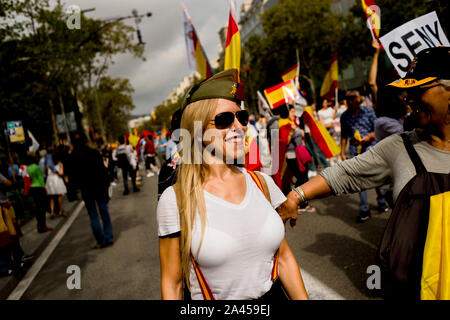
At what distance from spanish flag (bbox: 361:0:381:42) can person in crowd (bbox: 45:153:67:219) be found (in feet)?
25.8

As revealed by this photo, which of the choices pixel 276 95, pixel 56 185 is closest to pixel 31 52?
pixel 56 185

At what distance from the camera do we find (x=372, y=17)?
327 cm

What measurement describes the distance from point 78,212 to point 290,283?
922 cm

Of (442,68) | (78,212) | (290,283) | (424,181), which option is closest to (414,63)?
(442,68)

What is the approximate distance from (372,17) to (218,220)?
289cm

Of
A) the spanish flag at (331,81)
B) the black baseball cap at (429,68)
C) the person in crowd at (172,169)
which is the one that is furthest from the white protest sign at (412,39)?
the spanish flag at (331,81)

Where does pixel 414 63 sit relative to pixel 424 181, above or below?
above

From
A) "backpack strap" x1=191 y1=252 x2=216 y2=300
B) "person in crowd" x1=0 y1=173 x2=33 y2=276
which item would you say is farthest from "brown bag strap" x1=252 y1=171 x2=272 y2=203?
"person in crowd" x1=0 y1=173 x2=33 y2=276

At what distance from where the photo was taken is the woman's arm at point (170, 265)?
1478mm
